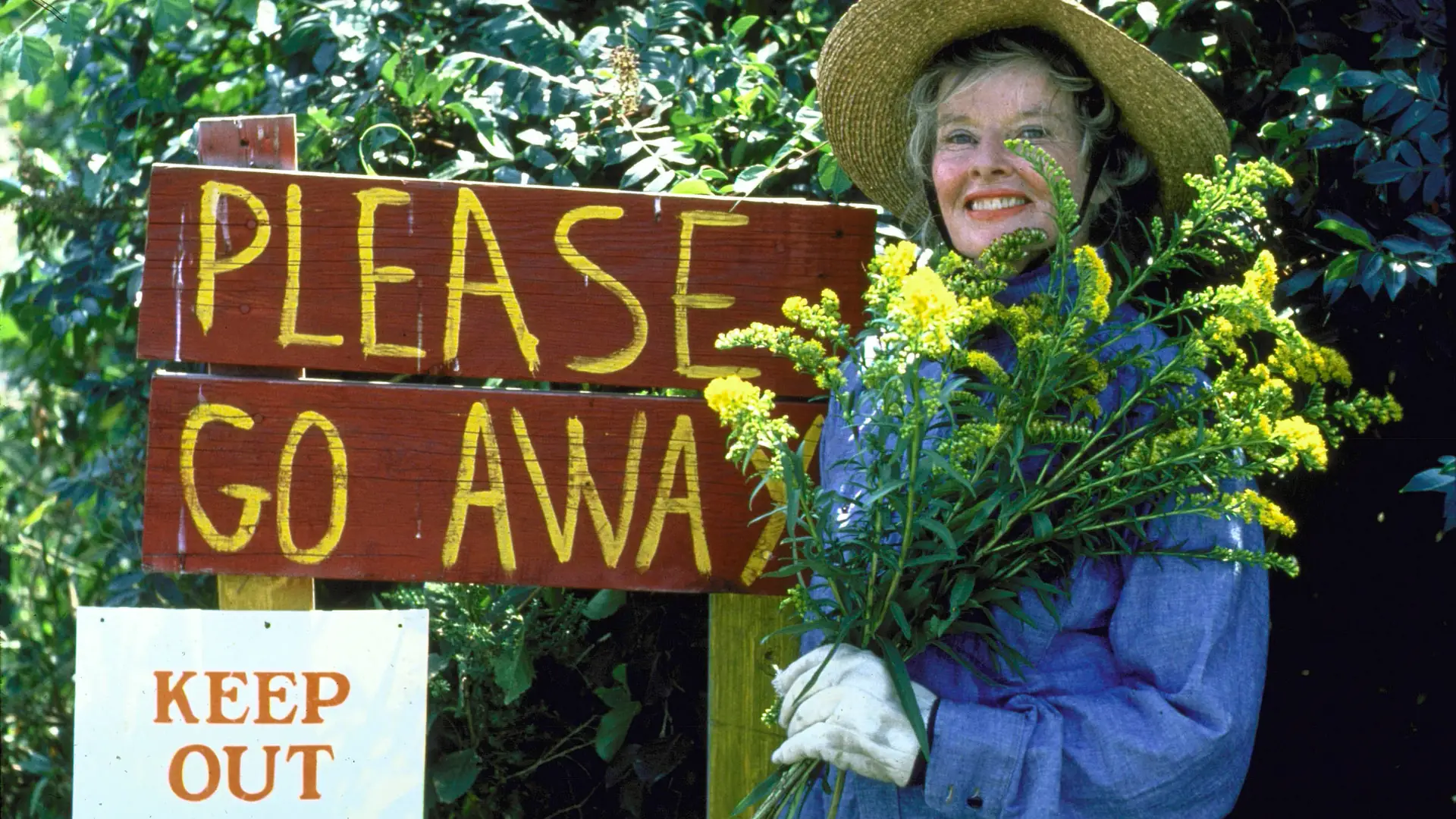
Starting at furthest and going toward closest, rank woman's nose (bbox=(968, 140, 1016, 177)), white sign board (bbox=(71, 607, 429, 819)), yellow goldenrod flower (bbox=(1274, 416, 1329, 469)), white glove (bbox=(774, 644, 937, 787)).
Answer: white sign board (bbox=(71, 607, 429, 819))
woman's nose (bbox=(968, 140, 1016, 177))
white glove (bbox=(774, 644, 937, 787))
yellow goldenrod flower (bbox=(1274, 416, 1329, 469))

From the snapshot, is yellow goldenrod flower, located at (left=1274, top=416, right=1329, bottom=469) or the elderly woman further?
the elderly woman

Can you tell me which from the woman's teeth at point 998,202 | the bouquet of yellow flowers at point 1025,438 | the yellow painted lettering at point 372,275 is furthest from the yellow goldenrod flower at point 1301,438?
the yellow painted lettering at point 372,275

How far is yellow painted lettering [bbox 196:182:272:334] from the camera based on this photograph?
2.11 meters

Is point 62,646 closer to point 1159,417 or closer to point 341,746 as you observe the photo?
point 341,746

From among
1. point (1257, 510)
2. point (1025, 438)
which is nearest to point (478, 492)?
point (1025, 438)

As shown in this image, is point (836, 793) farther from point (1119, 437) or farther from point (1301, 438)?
point (1301, 438)

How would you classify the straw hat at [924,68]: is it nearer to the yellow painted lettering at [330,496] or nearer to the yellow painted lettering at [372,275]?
the yellow painted lettering at [372,275]

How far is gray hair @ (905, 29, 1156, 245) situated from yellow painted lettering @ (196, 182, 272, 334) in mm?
938

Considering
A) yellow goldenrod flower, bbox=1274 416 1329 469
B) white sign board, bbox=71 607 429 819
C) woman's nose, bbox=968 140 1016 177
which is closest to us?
yellow goldenrod flower, bbox=1274 416 1329 469

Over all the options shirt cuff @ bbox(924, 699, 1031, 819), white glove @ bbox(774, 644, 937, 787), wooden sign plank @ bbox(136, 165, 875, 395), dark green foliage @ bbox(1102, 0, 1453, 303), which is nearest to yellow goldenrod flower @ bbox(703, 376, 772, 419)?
white glove @ bbox(774, 644, 937, 787)

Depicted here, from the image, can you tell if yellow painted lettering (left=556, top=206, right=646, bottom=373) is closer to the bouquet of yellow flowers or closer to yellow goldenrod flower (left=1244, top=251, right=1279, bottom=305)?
the bouquet of yellow flowers

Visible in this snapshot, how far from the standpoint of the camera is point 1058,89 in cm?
201

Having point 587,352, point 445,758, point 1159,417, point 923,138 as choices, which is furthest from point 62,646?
point 1159,417

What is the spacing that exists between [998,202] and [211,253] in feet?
3.55
